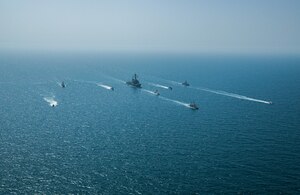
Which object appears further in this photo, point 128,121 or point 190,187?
point 128,121

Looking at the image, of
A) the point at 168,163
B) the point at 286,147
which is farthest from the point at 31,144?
the point at 286,147

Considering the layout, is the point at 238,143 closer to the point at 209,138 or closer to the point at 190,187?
the point at 209,138

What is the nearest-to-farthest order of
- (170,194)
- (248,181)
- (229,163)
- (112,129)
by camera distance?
(170,194), (248,181), (229,163), (112,129)

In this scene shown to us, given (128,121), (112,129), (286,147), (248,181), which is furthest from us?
(128,121)

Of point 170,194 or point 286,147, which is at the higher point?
point 286,147

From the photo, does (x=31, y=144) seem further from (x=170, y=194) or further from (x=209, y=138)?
(x=209, y=138)

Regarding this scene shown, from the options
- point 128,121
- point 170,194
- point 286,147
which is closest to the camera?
point 170,194

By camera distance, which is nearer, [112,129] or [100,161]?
[100,161]

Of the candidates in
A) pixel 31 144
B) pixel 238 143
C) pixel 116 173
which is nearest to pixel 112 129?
pixel 31 144

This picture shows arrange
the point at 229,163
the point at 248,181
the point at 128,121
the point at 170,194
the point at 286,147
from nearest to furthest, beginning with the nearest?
the point at 170,194, the point at 248,181, the point at 229,163, the point at 286,147, the point at 128,121
